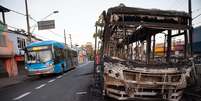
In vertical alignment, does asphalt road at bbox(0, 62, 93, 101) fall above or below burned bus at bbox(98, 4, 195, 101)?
below

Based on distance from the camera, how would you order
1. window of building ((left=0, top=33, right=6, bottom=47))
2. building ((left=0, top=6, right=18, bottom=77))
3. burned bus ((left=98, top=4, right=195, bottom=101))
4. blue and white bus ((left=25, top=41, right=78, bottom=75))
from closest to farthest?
1. burned bus ((left=98, top=4, right=195, bottom=101))
2. blue and white bus ((left=25, top=41, right=78, bottom=75))
3. window of building ((left=0, top=33, right=6, bottom=47))
4. building ((left=0, top=6, right=18, bottom=77))

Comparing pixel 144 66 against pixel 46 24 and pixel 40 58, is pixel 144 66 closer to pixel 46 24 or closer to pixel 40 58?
pixel 40 58

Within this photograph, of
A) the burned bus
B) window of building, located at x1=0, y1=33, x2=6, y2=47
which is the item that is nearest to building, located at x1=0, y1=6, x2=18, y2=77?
window of building, located at x1=0, y1=33, x2=6, y2=47

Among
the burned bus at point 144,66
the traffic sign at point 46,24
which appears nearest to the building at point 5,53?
the traffic sign at point 46,24

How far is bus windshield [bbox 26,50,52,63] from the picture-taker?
19406 mm

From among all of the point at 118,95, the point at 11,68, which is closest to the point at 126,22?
the point at 118,95

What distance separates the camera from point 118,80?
Result: 6.79 meters

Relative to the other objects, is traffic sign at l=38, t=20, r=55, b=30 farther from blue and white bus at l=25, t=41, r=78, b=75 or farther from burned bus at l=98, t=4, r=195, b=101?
burned bus at l=98, t=4, r=195, b=101

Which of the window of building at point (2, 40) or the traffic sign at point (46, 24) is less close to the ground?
the traffic sign at point (46, 24)

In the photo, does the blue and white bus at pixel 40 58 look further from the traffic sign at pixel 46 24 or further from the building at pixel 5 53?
the traffic sign at pixel 46 24

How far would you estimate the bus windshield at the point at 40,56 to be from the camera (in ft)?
63.7

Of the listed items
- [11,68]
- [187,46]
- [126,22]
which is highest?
[126,22]

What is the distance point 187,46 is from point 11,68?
91.4 ft

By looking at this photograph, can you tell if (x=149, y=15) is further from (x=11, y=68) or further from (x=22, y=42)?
(x=22, y=42)
